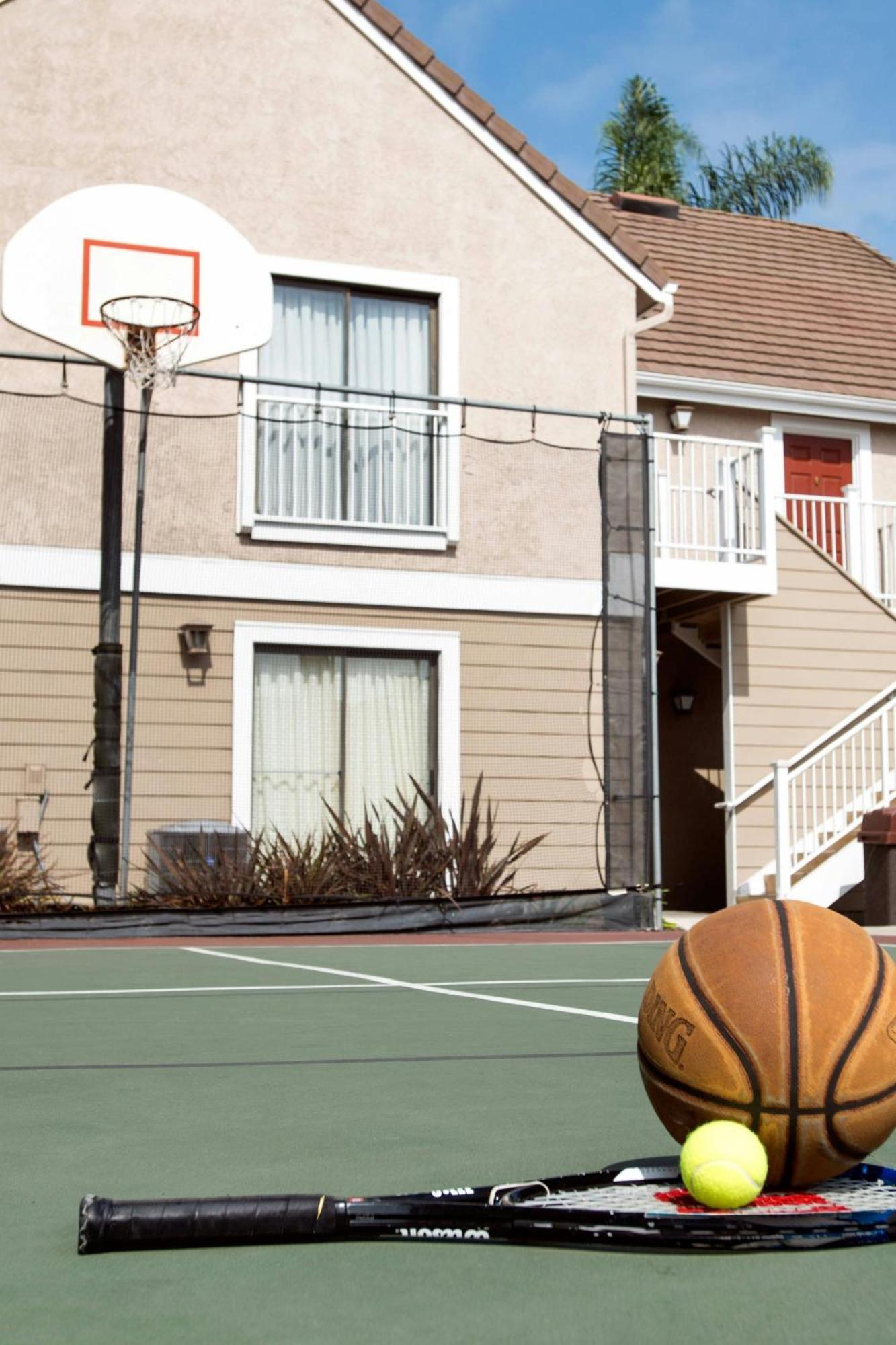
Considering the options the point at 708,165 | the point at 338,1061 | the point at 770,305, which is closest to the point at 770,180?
the point at 708,165

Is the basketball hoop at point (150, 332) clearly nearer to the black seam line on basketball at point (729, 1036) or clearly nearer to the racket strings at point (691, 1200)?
the black seam line on basketball at point (729, 1036)

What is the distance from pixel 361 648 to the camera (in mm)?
14297

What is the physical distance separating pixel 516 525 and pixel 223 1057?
9606mm

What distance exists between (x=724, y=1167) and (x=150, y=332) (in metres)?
10.6

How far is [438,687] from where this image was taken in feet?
47.0

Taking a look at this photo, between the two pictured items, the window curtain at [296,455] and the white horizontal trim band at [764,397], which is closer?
the window curtain at [296,455]

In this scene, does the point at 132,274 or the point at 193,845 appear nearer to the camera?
the point at 193,845

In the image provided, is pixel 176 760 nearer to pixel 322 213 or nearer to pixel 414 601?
pixel 414 601

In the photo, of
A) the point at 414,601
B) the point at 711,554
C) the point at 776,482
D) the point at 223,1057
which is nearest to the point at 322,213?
the point at 414,601

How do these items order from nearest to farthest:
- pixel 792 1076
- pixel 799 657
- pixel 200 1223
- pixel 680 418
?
pixel 200 1223
pixel 792 1076
pixel 799 657
pixel 680 418

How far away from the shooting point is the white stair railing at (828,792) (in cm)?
1522

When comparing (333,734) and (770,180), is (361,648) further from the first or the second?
(770,180)

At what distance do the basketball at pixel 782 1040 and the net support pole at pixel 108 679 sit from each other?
9.12 metres

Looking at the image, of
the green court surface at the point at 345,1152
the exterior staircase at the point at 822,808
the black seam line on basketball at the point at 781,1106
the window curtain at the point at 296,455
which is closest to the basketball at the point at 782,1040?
the black seam line on basketball at the point at 781,1106
